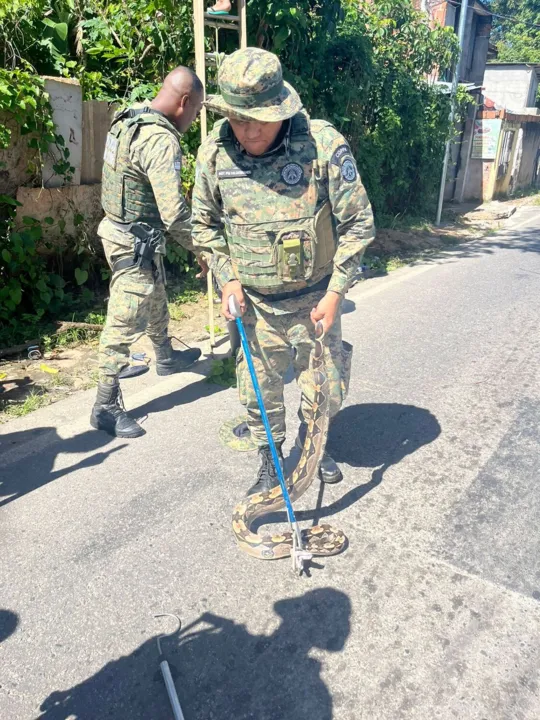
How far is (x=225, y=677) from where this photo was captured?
76.0 inches

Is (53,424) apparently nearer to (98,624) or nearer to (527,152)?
(98,624)

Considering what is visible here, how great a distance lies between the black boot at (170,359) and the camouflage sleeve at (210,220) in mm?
1658

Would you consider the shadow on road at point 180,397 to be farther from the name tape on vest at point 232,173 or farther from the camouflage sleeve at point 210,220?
the name tape on vest at point 232,173

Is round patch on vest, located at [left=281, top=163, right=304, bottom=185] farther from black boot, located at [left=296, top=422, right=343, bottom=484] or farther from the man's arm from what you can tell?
black boot, located at [left=296, top=422, right=343, bottom=484]

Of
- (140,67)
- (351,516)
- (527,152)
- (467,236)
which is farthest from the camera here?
(527,152)

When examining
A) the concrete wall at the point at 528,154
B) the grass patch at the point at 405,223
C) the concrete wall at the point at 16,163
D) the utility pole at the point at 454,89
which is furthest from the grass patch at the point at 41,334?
the concrete wall at the point at 528,154

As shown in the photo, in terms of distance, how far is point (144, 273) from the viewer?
11.5ft

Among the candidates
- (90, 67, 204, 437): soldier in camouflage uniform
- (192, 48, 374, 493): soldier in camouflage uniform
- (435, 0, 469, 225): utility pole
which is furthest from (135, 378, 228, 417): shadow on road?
(435, 0, 469, 225): utility pole

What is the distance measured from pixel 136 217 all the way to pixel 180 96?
76 cm

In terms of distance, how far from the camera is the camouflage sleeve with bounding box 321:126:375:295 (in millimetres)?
2348

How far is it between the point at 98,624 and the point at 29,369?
8.76ft

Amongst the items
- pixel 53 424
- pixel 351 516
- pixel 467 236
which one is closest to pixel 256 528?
pixel 351 516

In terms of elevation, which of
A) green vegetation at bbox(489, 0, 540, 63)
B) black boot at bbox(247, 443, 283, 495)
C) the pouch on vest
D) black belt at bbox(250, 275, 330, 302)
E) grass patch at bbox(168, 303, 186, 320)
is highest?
green vegetation at bbox(489, 0, 540, 63)

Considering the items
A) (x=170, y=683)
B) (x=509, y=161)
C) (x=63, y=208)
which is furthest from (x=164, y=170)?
(x=509, y=161)
